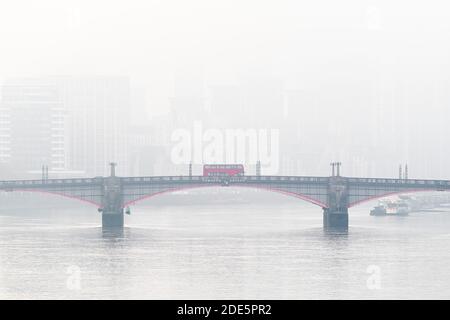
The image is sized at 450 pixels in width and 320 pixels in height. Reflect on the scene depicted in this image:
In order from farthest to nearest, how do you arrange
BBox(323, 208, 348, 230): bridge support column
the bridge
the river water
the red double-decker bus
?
the red double-decker bus
the bridge
BBox(323, 208, 348, 230): bridge support column
the river water

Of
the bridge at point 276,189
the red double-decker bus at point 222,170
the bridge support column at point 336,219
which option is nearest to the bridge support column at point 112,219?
the bridge at point 276,189

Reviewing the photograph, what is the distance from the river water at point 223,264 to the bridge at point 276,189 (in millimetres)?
8502

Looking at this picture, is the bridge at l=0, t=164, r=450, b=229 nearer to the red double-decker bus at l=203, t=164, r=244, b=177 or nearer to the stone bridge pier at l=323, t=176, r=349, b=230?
the stone bridge pier at l=323, t=176, r=349, b=230

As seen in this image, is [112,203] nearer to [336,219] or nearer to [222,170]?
[222,170]

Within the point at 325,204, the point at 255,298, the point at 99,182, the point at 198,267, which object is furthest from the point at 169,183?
the point at 255,298

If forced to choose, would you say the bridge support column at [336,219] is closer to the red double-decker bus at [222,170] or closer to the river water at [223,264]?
the river water at [223,264]

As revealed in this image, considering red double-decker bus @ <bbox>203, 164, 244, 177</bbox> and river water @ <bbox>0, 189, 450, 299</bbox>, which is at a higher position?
red double-decker bus @ <bbox>203, 164, 244, 177</bbox>

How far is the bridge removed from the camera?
185 metres

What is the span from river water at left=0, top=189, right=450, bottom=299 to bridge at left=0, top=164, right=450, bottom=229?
27.9 ft

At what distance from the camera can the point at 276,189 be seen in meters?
189

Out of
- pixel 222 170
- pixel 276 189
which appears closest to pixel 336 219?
pixel 276 189

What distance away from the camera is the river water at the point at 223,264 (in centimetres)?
10181

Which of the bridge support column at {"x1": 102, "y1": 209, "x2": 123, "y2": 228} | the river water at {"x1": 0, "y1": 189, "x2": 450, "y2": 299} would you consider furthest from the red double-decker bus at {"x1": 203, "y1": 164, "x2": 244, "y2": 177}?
the bridge support column at {"x1": 102, "y1": 209, "x2": 123, "y2": 228}
